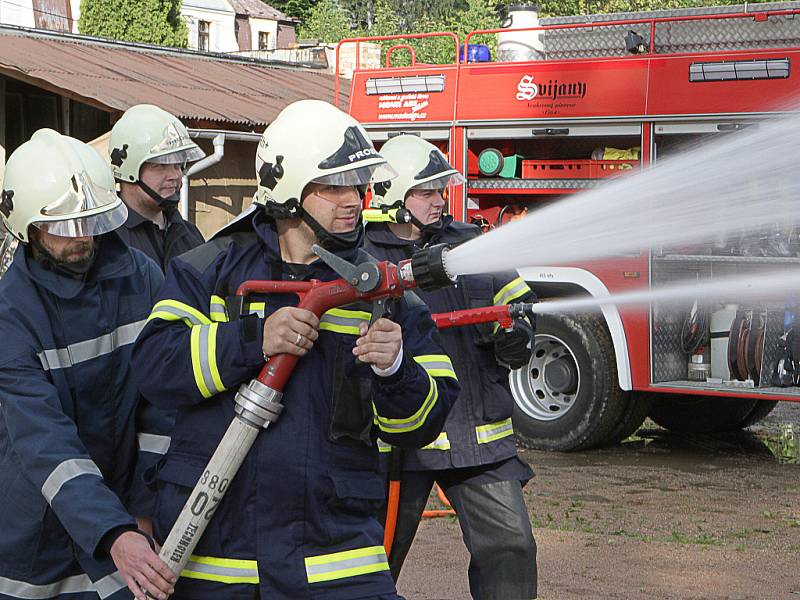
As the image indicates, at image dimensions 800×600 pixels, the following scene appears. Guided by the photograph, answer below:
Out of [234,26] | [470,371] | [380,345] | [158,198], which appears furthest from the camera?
[234,26]

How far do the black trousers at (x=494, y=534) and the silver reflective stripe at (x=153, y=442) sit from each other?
1.34 metres

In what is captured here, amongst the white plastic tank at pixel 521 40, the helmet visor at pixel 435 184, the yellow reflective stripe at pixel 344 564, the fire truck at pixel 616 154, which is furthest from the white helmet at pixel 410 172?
→ the white plastic tank at pixel 521 40

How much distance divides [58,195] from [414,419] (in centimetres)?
104

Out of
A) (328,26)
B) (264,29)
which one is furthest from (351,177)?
(264,29)

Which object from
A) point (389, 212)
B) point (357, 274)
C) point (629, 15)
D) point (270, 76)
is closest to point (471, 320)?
point (389, 212)

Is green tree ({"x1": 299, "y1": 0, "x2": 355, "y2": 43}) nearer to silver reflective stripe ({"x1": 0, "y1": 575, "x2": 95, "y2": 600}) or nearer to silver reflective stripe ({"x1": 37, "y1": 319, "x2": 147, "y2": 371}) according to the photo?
silver reflective stripe ({"x1": 37, "y1": 319, "x2": 147, "y2": 371})

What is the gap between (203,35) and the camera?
170 ft

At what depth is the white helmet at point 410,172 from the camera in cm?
470

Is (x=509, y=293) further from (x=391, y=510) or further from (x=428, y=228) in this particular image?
(x=391, y=510)

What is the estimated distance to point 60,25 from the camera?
36625 millimetres

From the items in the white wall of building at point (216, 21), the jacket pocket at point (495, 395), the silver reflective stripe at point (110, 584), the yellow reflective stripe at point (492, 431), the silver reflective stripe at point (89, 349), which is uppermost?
the white wall of building at point (216, 21)

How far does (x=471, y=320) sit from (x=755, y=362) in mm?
4088

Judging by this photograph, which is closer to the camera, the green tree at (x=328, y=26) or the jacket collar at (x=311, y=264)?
the jacket collar at (x=311, y=264)

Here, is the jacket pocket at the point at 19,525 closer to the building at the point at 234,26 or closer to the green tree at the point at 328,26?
the green tree at the point at 328,26
